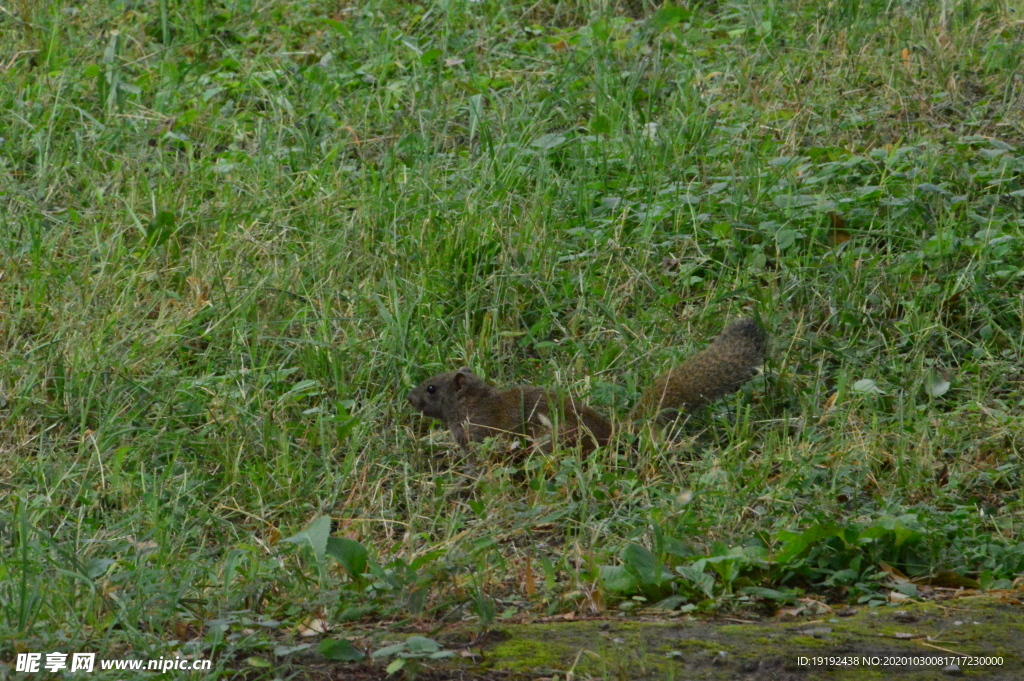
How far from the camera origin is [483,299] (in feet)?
19.2

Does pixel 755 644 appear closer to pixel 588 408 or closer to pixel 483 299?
pixel 588 408

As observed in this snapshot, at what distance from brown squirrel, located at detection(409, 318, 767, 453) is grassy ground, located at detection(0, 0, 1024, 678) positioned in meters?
0.16

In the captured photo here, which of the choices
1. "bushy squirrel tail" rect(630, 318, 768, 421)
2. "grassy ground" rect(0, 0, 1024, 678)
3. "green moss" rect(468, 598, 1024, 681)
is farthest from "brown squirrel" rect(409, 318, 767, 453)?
"green moss" rect(468, 598, 1024, 681)

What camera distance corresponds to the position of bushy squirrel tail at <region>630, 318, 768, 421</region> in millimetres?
5023

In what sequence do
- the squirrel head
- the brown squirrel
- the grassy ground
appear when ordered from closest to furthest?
the grassy ground → the brown squirrel → the squirrel head

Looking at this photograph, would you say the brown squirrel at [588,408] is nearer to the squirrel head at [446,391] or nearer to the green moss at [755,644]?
the squirrel head at [446,391]

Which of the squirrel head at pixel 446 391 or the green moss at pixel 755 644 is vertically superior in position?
the green moss at pixel 755 644

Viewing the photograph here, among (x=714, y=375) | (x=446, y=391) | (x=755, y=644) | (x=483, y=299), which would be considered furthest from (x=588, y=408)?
(x=755, y=644)

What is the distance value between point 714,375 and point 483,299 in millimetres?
1318

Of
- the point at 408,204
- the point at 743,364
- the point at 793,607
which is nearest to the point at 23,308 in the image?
the point at 408,204

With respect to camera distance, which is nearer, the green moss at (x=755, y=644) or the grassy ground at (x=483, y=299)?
the green moss at (x=755, y=644)

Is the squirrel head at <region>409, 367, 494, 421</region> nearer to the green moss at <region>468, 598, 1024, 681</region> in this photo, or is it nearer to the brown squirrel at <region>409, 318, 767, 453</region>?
the brown squirrel at <region>409, 318, 767, 453</region>

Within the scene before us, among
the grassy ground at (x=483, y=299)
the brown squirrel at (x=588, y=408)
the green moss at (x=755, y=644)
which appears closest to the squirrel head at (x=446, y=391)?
the brown squirrel at (x=588, y=408)

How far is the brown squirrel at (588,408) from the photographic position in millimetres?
4945
